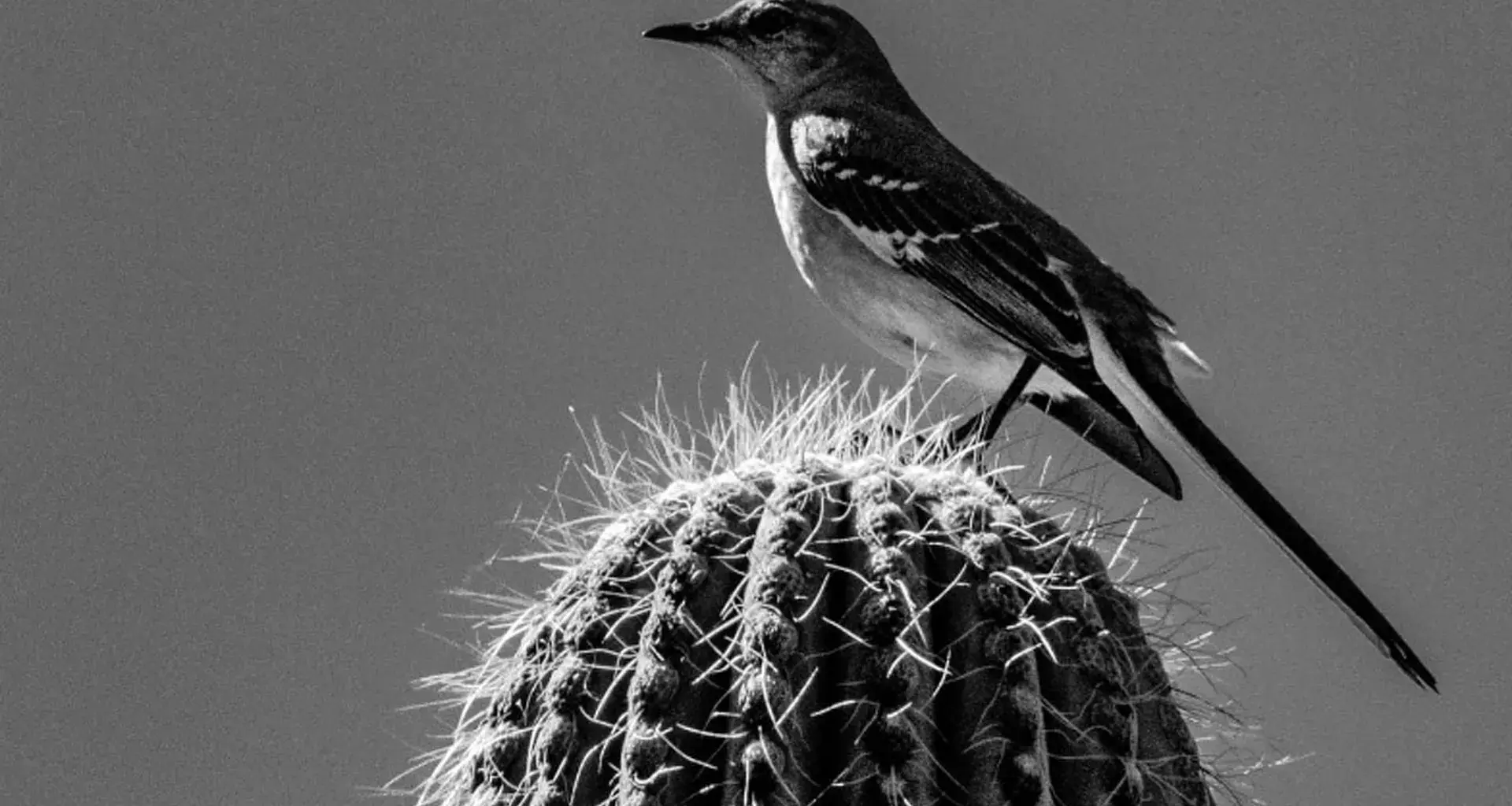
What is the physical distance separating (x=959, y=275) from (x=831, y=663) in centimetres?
248

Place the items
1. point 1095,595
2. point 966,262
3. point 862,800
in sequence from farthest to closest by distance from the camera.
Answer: point 966,262
point 1095,595
point 862,800

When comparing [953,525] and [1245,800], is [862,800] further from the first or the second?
[1245,800]

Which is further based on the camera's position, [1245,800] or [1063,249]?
[1063,249]

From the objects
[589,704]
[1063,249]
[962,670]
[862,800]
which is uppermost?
[1063,249]

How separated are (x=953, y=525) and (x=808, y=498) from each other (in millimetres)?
240

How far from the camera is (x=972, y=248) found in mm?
5504

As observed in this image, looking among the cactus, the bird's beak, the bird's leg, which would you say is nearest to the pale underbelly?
the bird's leg

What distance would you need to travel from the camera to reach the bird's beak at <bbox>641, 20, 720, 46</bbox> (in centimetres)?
590

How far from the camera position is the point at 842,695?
3.01m

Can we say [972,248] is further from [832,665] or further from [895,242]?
[832,665]

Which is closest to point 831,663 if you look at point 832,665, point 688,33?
point 832,665

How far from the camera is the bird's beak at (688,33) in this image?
19.4ft

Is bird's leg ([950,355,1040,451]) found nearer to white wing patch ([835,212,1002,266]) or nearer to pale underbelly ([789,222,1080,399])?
pale underbelly ([789,222,1080,399])

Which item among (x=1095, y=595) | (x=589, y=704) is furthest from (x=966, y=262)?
(x=589, y=704)
